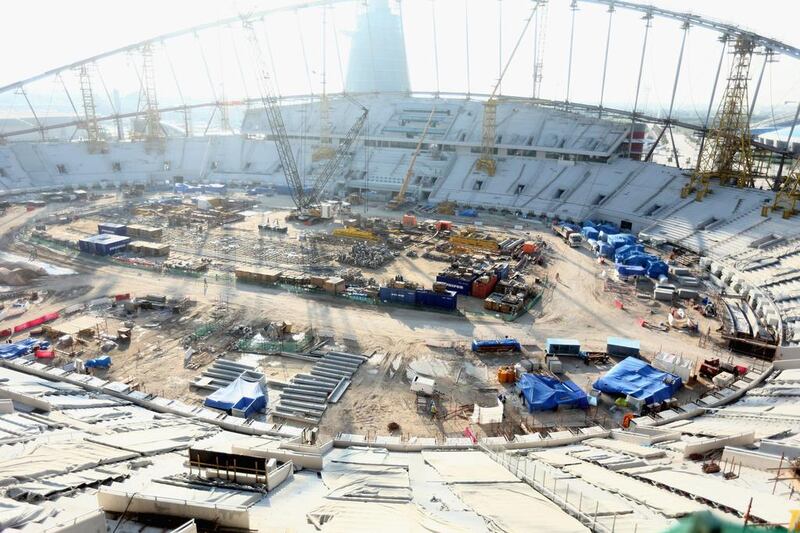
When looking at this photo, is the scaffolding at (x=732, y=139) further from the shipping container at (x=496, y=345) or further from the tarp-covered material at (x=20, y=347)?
the tarp-covered material at (x=20, y=347)

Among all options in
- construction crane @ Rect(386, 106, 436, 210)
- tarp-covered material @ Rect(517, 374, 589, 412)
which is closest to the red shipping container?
tarp-covered material @ Rect(517, 374, 589, 412)

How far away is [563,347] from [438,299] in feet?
A: 24.8

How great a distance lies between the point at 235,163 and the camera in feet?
237

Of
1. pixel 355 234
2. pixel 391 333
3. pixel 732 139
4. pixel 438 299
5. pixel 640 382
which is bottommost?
pixel 640 382

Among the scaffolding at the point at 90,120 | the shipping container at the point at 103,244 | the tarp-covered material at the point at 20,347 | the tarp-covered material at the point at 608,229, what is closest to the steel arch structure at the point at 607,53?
the scaffolding at the point at 90,120

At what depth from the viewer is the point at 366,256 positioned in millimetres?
36500

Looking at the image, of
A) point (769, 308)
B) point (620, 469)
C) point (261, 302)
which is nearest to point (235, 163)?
point (261, 302)

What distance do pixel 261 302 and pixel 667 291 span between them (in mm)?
23251

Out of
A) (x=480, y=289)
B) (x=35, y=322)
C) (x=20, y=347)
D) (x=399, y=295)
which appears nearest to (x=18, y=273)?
(x=35, y=322)

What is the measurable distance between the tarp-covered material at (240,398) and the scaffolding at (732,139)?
4275cm

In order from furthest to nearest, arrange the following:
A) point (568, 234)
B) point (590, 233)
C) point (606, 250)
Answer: point (568, 234) < point (590, 233) < point (606, 250)

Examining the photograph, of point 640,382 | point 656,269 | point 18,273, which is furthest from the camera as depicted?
point 656,269

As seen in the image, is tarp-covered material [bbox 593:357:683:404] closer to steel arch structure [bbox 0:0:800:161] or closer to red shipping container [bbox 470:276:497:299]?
red shipping container [bbox 470:276:497:299]

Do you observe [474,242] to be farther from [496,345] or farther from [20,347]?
[20,347]
